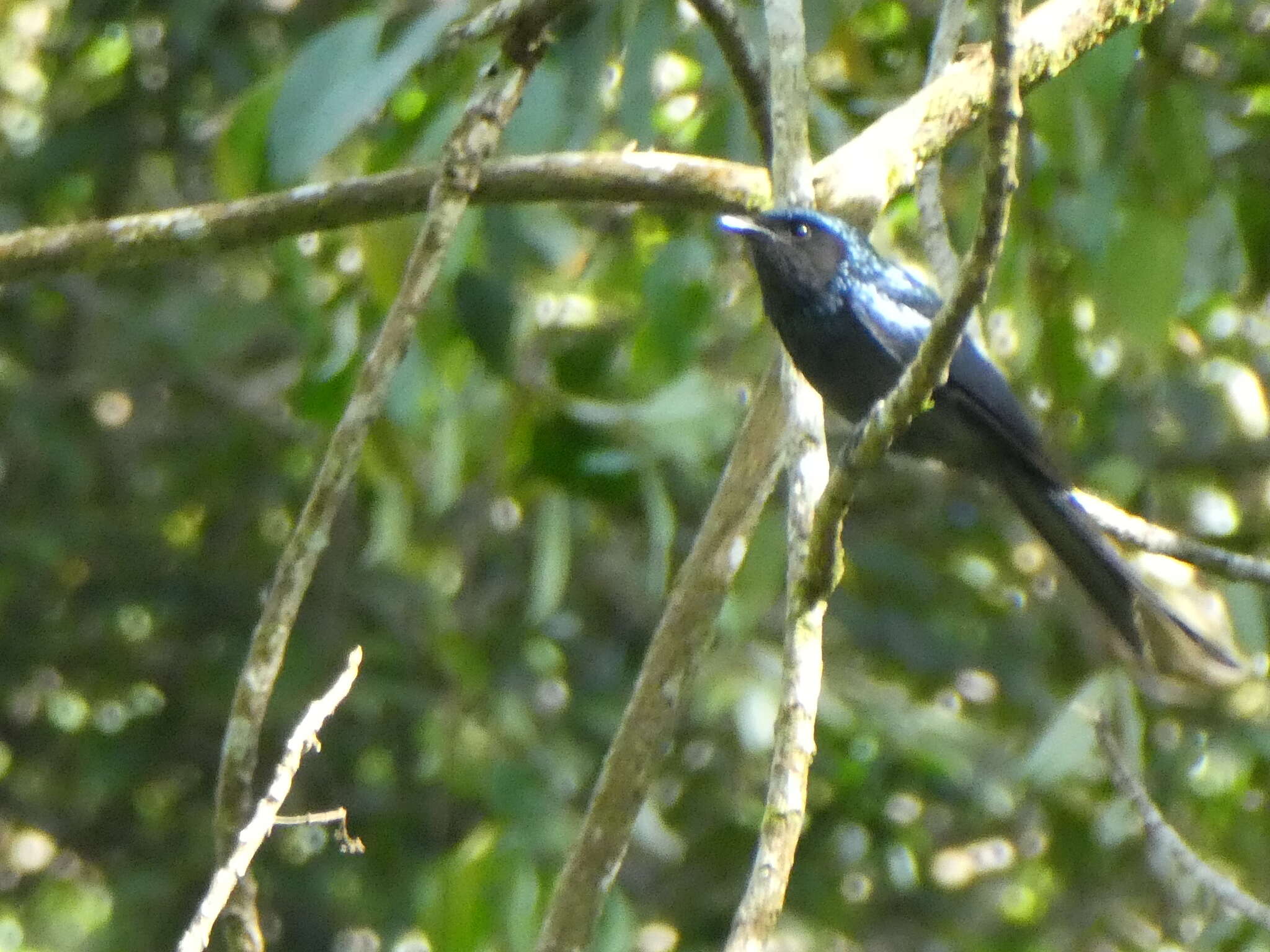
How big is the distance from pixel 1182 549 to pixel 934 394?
89 cm

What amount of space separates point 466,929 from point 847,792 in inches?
69.6

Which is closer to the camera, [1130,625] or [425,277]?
[425,277]

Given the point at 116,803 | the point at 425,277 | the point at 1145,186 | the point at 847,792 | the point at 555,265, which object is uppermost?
the point at 425,277

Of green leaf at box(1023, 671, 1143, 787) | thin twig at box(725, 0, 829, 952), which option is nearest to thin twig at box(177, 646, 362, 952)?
thin twig at box(725, 0, 829, 952)

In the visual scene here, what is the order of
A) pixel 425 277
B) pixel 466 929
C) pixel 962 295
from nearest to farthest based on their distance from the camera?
pixel 962 295 < pixel 425 277 < pixel 466 929

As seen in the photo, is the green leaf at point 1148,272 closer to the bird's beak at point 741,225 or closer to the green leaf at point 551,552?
the bird's beak at point 741,225

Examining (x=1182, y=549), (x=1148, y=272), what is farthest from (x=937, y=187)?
(x=1182, y=549)

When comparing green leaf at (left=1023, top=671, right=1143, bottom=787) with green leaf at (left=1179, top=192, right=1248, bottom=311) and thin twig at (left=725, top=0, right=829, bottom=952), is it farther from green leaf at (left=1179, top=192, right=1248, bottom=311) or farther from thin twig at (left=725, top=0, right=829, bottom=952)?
thin twig at (left=725, top=0, right=829, bottom=952)

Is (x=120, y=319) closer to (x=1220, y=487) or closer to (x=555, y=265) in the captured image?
(x=555, y=265)

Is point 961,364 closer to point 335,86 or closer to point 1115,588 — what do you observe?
point 1115,588

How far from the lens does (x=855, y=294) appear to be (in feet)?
12.5

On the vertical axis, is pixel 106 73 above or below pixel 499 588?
above

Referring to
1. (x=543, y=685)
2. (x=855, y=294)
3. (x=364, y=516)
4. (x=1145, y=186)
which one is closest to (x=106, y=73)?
(x=364, y=516)

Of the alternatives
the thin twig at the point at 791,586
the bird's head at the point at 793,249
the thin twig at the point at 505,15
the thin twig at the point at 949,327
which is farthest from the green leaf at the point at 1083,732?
the thin twig at the point at 505,15
